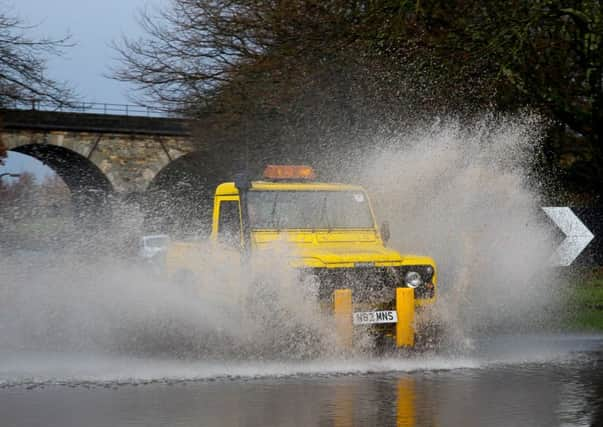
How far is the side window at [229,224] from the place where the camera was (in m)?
13.7

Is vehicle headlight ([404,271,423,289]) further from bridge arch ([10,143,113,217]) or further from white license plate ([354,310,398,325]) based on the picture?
bridge arch ([10,143,113,217])

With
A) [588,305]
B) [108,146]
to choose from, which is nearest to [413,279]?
[588,305]

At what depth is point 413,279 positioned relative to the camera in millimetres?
12836

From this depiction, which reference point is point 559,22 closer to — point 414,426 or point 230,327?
point 230,327

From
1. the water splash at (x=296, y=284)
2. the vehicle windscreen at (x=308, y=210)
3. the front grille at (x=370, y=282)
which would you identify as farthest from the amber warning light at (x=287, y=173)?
the front grille at (x=370, y=282)

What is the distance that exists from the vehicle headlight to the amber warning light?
7.94 ft

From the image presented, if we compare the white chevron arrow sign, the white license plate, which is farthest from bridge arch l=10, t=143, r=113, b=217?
the white license plate

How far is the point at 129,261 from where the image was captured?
15852 mm

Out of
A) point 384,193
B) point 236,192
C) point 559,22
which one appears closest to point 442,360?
point 236,192

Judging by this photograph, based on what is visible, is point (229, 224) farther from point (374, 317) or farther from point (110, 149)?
point (110, 149)

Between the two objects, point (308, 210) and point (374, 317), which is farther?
point (308, 210)

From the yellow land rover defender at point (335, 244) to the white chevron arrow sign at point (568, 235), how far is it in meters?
6.52

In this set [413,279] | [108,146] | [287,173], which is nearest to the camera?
[413,279]

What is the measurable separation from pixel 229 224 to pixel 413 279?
8.11 ft
